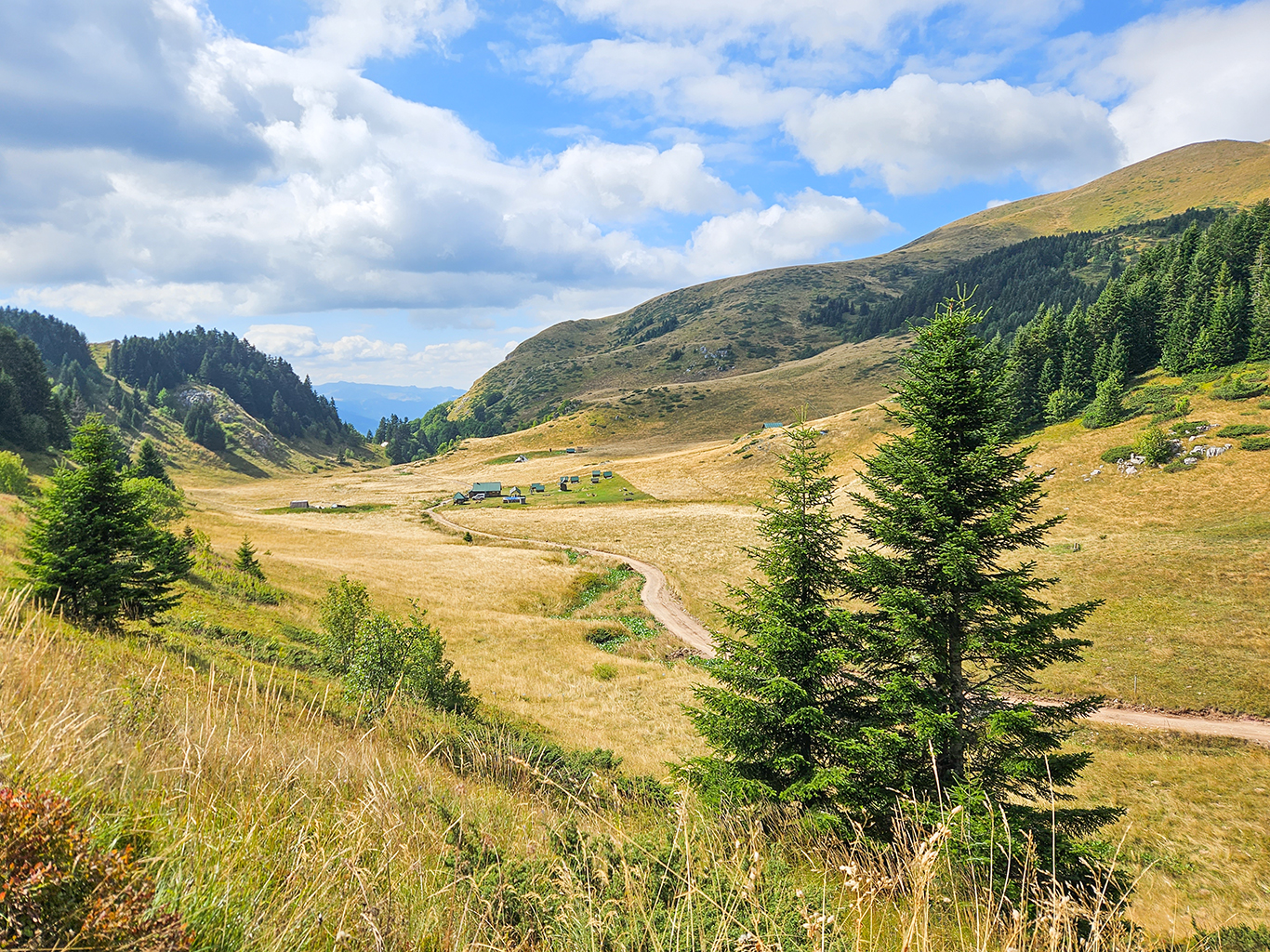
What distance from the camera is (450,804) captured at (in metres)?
5.59

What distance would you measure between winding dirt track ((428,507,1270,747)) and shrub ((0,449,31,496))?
141 feet

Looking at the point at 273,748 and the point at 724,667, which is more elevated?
the point at 273,748

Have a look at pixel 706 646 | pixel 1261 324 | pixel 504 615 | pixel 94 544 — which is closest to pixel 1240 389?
pixel 1261 324

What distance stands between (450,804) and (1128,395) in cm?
9323

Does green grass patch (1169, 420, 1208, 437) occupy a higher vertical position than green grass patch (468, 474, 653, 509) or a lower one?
higher

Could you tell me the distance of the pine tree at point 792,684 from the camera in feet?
39.7

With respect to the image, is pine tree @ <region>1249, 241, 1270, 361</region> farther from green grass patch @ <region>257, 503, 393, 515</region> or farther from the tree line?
green grass patch @ <region>257, 503, 393, 515</region>

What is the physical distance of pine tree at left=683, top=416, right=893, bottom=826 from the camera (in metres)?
12.1

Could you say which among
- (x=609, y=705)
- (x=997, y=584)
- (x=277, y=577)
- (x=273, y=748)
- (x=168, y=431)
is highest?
(x=168, y=431)

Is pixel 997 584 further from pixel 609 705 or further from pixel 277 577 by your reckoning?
pixel 277 577

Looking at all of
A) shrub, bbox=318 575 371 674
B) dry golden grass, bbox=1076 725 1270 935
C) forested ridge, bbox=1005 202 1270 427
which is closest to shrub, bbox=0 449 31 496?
shrub, bbox=318 575 371 674

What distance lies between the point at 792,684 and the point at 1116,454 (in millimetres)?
64505

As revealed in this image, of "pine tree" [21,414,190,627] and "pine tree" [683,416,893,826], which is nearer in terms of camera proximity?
"pine tree" [683,416,893,826]

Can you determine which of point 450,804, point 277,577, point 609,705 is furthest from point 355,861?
point 277,577
